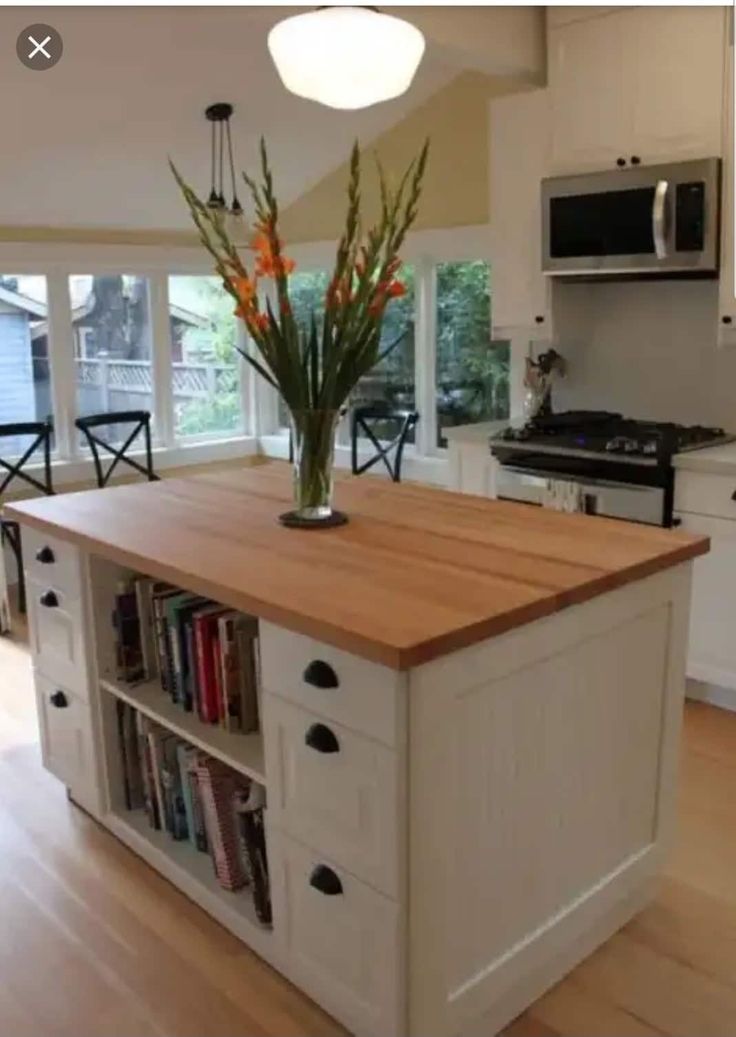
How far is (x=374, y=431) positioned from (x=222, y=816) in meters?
3.34

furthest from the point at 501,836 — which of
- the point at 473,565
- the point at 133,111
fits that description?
the point at 133,111

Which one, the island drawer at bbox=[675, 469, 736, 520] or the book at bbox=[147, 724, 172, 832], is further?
the island drawer at bbox=[675, 469, 736, 520]

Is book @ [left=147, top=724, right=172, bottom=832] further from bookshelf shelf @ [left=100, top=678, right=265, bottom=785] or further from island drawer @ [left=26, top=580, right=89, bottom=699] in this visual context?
island drawer @ [left=26, top=580, right=89, bottom=699]

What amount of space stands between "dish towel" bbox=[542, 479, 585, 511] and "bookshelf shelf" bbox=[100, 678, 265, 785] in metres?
1.71

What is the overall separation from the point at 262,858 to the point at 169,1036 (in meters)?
0.38

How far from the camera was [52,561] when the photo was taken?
8.62 feet

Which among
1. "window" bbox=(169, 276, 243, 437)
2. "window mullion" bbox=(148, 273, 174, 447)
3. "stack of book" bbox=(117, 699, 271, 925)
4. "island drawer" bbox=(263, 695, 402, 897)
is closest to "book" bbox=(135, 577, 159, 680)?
"stack of book" bbox=(117, 699, 271, 925)

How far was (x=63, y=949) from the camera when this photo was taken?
2.20m

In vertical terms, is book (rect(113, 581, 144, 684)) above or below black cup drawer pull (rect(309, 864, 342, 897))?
above

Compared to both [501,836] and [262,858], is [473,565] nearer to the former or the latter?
[501,836]

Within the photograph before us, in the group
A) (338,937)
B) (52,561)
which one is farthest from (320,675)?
(52,561)

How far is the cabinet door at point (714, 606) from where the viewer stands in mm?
3275

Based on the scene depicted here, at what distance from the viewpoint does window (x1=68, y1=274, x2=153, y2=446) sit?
523 cm

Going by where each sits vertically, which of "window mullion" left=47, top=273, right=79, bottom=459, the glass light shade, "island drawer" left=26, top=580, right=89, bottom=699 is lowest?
"island drawer" left=26, top=580, right=89, bottom=699
